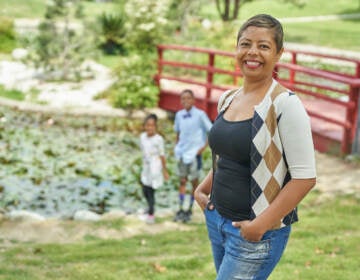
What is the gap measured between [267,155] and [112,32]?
2044 centimetres

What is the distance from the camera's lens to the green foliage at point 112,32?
2238 centimetres

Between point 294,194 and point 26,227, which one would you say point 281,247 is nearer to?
point 294,194

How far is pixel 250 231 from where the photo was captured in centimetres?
271

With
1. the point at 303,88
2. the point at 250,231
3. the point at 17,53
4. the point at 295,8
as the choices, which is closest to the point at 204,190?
the point at 250,231

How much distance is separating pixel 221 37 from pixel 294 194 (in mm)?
16612

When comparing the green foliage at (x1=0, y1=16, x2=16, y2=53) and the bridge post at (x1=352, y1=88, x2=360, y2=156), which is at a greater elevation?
the bridge post at (x1=352, y1=88, x2=360, y2=156)

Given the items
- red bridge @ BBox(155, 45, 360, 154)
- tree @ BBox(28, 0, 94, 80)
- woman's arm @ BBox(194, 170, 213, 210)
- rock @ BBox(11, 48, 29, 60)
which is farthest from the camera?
rock @ BBox(11, 48, 29, 60)

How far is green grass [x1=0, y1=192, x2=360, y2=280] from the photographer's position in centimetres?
534

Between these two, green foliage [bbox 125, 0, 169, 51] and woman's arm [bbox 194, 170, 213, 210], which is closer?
woman's arm [bbox 194, 170, 213, 210]

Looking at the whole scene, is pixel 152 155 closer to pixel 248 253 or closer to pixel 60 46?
pixel 248 253

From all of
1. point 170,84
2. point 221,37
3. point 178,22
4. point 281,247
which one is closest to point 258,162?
point 281,247

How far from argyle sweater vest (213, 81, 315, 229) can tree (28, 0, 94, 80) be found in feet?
47.6

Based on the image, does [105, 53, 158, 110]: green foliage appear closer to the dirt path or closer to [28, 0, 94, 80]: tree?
[28, 0, 94, 80]: tree

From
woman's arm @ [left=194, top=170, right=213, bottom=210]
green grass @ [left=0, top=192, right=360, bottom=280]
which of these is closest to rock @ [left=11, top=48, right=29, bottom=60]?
green grass @ [left=0, top=192, right=360, bottom=280]
